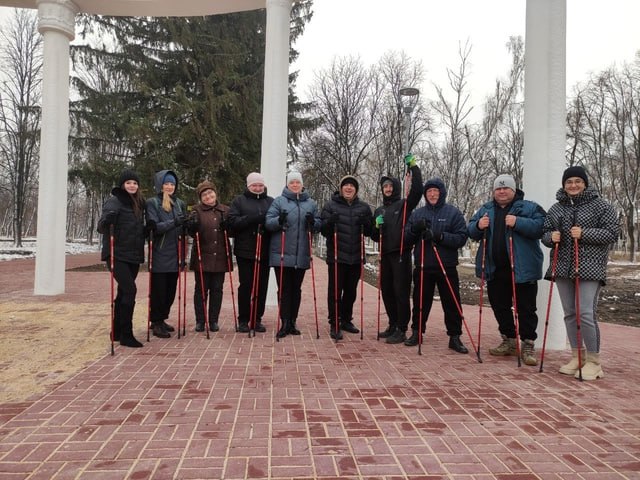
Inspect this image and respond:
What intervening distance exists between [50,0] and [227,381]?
8.86 meters

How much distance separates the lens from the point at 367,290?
39.3 ft

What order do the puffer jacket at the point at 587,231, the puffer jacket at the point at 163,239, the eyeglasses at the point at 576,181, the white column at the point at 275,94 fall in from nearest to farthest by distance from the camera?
the puffer jacket at the point at 587,231 → the eyeglasses at the point at 576,181 → the puffer jacket at the point at 163,239 → the white column at the point at 275,94

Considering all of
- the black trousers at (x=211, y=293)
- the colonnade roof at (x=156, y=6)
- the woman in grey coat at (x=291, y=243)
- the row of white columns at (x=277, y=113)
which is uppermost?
the colonnade roof at (x=156, y=6)

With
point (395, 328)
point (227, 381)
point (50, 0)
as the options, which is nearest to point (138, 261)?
point (227, 381)

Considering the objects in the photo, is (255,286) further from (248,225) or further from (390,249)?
(390,249)

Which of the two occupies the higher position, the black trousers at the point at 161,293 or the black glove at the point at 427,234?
the black glove at the point at 427,234

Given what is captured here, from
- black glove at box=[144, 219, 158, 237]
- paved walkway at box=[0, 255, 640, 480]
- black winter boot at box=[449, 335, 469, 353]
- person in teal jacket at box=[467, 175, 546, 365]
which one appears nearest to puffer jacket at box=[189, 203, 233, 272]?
black glove at box=[144, 219, 158, 237]

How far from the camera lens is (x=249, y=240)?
598 cm

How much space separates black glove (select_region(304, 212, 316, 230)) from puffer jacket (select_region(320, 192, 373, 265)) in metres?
0.13

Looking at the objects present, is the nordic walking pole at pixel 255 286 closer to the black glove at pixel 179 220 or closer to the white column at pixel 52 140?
the black glove at pixel 179 220

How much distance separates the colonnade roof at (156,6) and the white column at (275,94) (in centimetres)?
130

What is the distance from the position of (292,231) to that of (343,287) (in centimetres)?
107

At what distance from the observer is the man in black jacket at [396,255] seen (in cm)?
570

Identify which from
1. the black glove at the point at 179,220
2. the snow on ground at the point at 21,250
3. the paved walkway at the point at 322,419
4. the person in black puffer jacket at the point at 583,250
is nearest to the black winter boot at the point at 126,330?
the paved walkway at the point at 322,419
